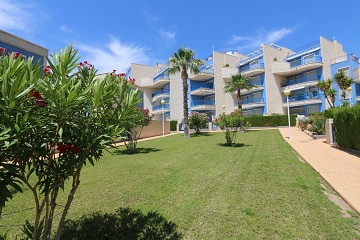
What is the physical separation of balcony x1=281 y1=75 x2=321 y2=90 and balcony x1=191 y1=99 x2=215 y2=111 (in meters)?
14.3

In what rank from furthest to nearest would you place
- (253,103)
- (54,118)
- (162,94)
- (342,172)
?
(162,94), (253,103), (342,172), (54,118)

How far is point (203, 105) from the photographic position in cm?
4409

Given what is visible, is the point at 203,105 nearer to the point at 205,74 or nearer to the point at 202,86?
the point at 202,86

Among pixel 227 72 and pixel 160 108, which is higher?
pixel 227 72

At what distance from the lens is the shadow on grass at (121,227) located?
366 cm

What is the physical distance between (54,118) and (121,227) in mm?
2602

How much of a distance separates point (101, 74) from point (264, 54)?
147 feet

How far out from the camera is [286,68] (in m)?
41.7

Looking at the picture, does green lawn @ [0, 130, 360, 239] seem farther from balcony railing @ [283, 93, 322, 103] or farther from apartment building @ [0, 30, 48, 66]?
balcony railing @ [283, 93, 322, 103]

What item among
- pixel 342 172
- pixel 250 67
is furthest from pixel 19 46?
pixel 250 67

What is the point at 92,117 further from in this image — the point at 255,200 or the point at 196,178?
the point at 196,178

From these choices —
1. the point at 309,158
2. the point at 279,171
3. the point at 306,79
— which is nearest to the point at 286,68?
the point at 306,79

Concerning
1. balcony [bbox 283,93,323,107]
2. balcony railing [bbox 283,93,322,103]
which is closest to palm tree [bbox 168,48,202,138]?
balcony [bbox 283,93,323,107]

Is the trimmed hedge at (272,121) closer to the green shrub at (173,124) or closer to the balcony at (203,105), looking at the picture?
the balcony at (203,105)
